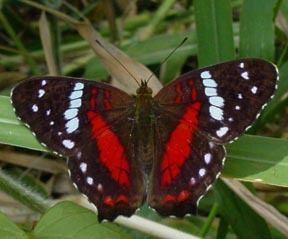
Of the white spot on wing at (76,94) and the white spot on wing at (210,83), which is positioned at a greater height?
the white spot on wing at (210,83)

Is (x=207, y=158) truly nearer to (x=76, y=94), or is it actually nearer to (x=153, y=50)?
(x=76, y=94)

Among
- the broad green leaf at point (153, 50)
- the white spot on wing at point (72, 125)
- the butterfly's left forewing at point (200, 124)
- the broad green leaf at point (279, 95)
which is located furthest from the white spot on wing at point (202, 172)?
the broad green leaf at point (153, 50)

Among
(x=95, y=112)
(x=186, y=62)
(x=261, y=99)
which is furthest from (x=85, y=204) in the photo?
(x=186, y=62)

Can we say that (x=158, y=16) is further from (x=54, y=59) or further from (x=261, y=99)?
(x=261, y=99)

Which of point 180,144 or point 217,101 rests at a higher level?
point 217,101

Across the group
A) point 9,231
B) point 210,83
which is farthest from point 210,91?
point 9,231

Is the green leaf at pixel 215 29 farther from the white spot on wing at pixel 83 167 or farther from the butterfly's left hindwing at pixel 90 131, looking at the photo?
the white spot on wing at pixel 83 167
